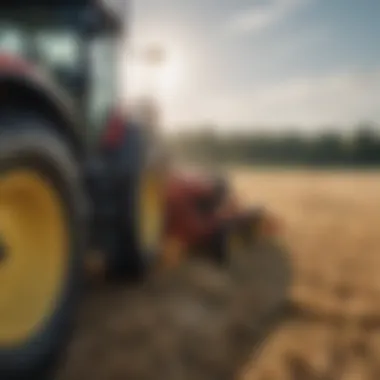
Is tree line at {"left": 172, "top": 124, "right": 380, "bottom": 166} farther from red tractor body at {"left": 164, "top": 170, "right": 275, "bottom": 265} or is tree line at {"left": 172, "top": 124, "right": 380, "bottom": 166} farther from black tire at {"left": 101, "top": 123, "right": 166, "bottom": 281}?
black tire at {"left": 101, "top": 123, "right": 166, "bottom": 281}

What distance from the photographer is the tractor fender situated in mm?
1189

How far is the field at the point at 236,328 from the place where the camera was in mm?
1438

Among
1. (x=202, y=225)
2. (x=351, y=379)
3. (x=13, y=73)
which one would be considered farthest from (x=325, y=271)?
(x=13, y=73)

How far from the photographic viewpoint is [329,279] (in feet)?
6.76

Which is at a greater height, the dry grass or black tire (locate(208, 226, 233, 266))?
black tire (locate(208, 226, 233, 266))

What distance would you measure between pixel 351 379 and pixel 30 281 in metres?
0.65

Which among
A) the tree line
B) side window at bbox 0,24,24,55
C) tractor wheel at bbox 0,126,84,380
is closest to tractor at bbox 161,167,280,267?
the tree line

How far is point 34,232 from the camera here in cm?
128

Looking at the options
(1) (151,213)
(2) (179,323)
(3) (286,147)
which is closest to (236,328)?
(2) (179,323)

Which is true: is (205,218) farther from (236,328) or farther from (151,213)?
(236,328)

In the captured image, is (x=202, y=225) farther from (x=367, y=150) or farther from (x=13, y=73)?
(x=13, y=73)

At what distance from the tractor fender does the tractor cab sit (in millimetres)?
337

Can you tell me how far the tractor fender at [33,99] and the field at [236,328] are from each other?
0.46 m

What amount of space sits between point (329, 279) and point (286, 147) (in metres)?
1.05
